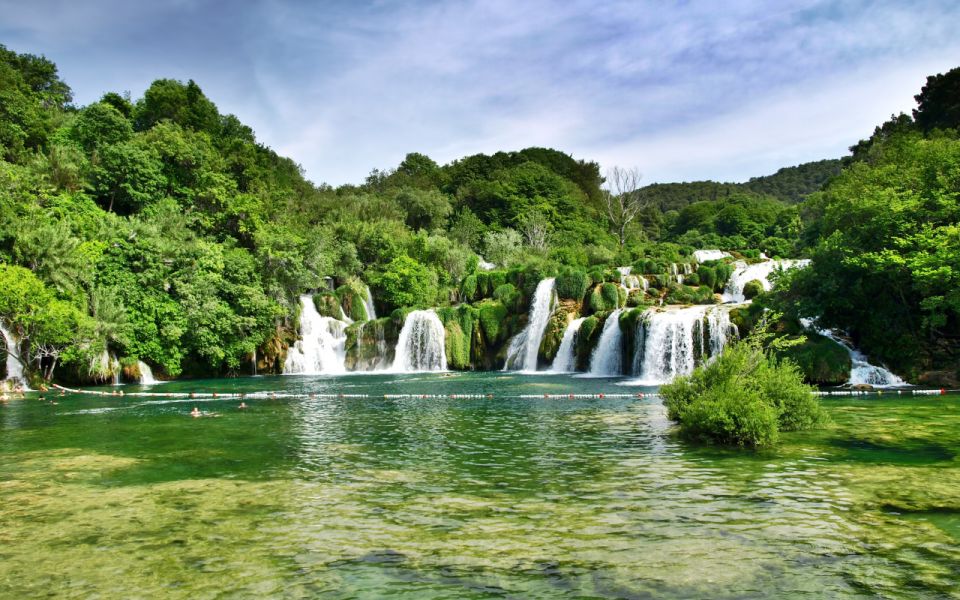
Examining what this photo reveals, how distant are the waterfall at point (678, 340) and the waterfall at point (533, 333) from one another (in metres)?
9.54

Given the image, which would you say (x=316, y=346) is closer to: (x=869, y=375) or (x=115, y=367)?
(x=115, y=367)

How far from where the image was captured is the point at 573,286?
39344mm

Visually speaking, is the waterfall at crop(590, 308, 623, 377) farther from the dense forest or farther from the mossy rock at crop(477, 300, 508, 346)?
the mossy rock at crop(477, 300, 508, 346)

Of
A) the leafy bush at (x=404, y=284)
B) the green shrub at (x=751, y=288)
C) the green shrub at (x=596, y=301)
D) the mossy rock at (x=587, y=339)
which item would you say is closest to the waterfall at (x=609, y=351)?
the mossy rock at (x=587, y=339)

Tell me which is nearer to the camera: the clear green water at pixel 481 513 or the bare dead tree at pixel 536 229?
the clear green water at pixel 481 513

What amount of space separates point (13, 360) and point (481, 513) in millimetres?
29110

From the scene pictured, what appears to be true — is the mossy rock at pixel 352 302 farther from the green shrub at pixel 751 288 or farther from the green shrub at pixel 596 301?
the green shrub at pixel 751 288

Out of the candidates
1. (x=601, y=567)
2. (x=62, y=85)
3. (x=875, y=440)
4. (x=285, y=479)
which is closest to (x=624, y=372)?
(x=875, y=440)

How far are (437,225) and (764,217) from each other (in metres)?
45.5

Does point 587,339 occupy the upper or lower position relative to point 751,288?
lower

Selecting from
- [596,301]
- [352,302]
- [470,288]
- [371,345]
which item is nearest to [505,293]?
[470,288]

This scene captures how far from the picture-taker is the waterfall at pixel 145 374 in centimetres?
3256

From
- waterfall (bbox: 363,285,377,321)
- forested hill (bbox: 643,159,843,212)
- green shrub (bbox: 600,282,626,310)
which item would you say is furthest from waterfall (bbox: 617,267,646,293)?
forested hill (bbox: 643,159,843,212)

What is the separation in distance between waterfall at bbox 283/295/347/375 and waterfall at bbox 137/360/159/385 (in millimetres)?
8054
